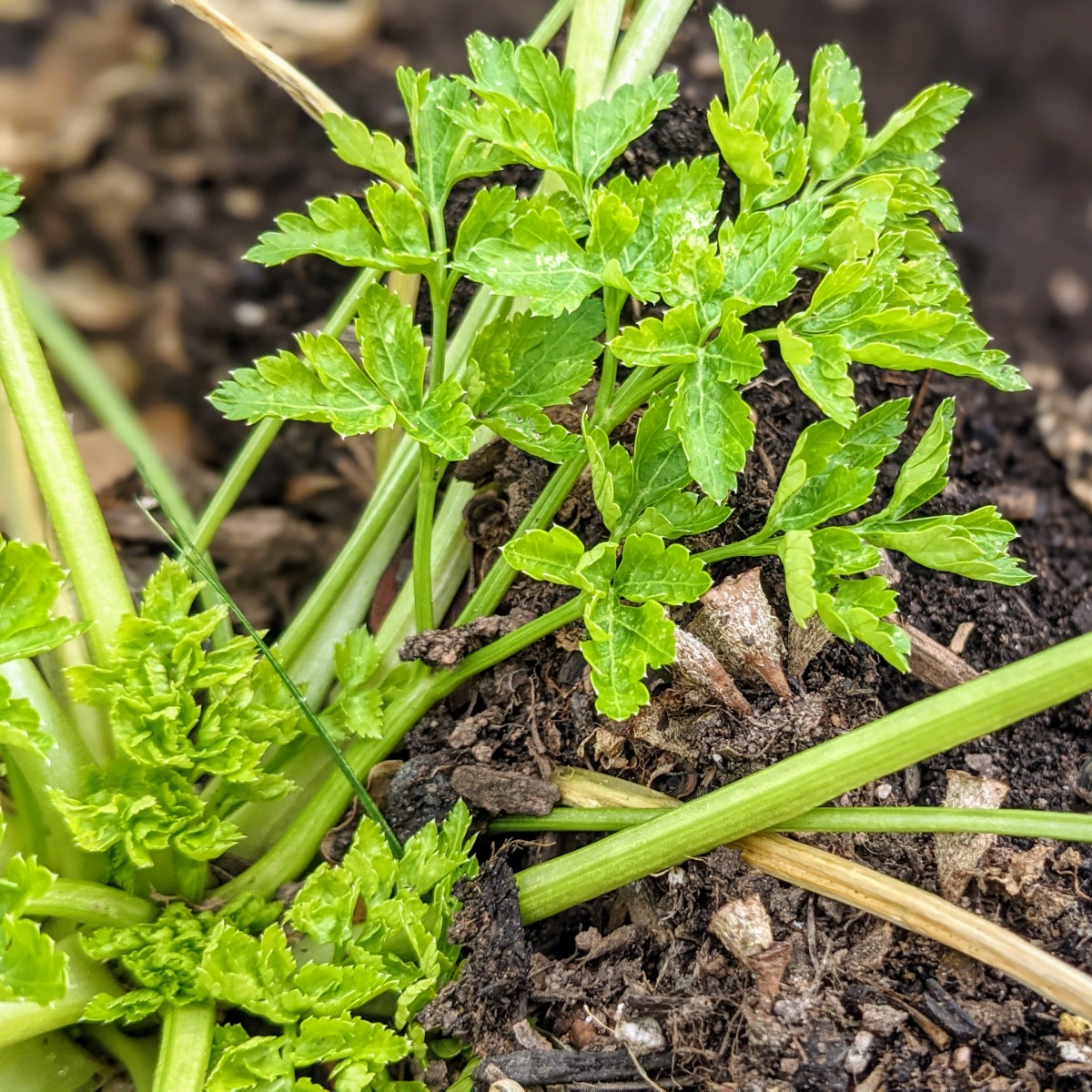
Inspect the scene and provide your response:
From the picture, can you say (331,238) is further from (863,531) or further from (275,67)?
(863,531)

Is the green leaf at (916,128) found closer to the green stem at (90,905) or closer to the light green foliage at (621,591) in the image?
the light green foliage at (621,591)

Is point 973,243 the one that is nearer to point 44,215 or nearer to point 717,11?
point 717,11

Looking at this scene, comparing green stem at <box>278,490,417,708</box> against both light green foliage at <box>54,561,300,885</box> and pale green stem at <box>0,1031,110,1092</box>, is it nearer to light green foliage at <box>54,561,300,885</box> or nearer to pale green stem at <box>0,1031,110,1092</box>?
light green foliage at <box>54,561,300,885</box>

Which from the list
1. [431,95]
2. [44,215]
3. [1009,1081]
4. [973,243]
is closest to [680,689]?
[1009,1081]

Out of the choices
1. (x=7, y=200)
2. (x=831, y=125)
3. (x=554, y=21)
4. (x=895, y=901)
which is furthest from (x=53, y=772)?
(x=554, y=21)

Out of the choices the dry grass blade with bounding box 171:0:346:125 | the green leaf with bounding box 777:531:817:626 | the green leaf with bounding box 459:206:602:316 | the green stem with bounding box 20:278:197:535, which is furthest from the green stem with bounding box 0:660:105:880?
the dry grass blade with bounding box 171:0:346:125

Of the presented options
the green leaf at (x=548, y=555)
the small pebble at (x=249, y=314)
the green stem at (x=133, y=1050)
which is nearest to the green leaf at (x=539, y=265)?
the green leaf at (x=548, y=555)
